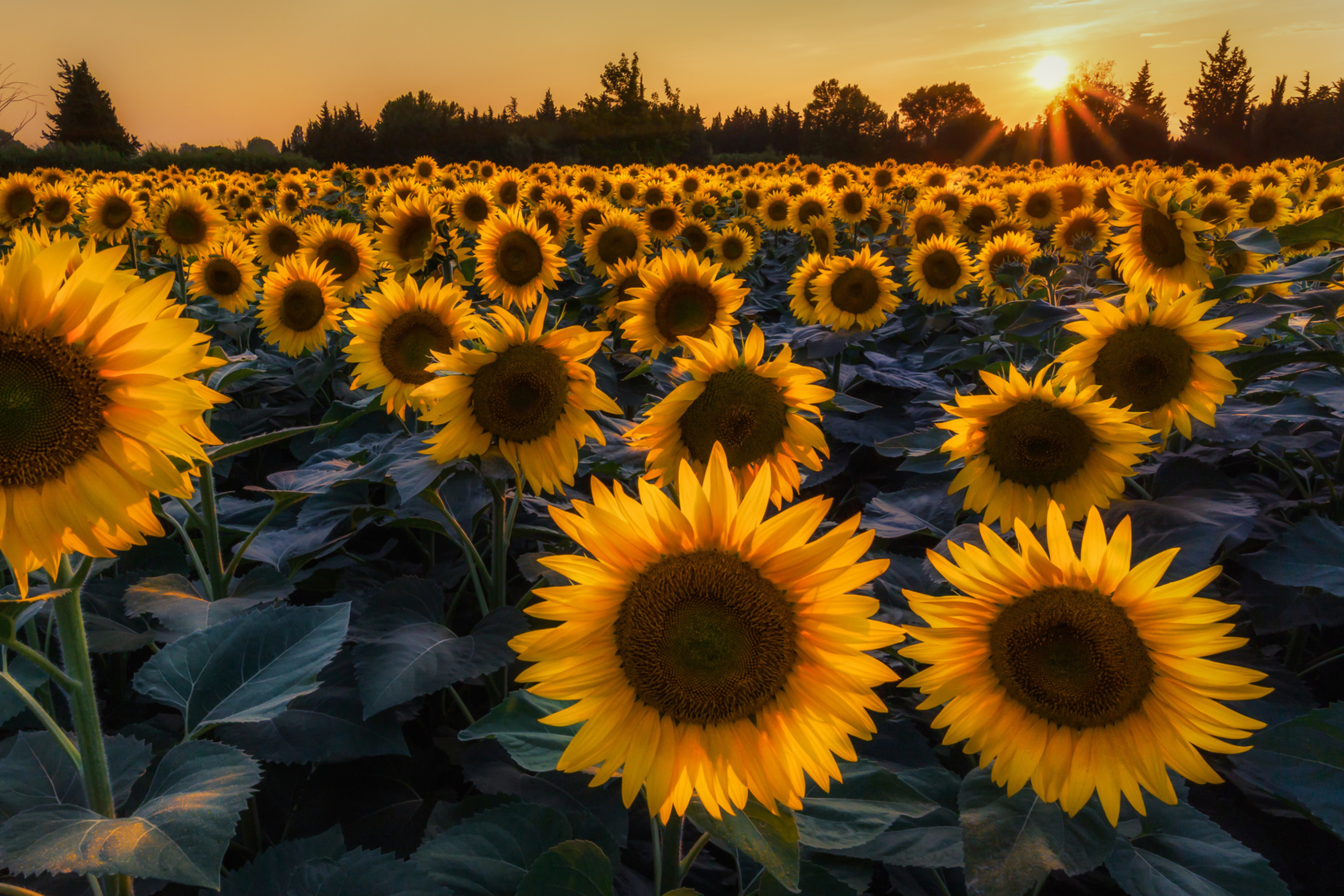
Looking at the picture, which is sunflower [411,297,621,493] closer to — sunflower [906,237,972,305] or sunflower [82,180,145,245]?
sunflower [906,237,972,305]

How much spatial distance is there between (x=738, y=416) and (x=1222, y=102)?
6018 centimetres

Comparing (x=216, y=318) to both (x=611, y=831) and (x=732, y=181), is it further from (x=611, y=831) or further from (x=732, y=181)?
(x=732, y=181)

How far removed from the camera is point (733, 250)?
7.25 m

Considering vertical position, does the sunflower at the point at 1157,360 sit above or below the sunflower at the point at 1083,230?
below

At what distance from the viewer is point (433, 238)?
5625mm

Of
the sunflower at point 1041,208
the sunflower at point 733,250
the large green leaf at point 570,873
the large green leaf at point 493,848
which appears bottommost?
the large green leaf at point 493,848

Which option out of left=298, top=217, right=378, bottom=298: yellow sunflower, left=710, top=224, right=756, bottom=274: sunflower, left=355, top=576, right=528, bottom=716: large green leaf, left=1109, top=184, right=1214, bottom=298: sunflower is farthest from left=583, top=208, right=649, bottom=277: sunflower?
left=355, top=576, right=528, bottom=716: large green leaf

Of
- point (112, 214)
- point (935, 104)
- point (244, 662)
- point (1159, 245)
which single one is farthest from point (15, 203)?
point (935, 104)

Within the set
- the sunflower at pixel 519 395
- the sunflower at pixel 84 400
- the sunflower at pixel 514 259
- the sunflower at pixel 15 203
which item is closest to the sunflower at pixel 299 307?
the sunflower at pixel 514 259

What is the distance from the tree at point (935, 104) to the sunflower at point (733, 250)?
61867 mm

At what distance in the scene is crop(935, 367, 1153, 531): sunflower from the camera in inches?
84.3

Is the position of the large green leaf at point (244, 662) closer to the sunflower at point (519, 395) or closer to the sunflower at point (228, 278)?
the sunflower at point (519, 395)

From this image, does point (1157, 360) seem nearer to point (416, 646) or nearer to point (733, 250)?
point (416, 646)

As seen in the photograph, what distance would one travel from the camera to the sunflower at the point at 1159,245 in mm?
2982
